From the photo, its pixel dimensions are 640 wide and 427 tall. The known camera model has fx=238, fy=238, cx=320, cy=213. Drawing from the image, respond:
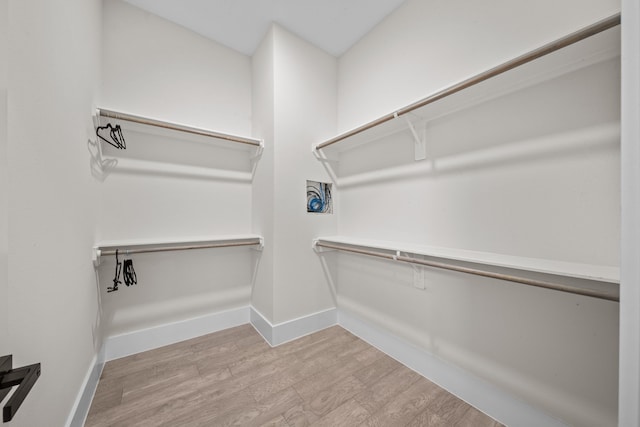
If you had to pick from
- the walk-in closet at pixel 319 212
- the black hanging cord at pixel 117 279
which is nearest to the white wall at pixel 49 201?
the walk-in closet at pixel 319 212

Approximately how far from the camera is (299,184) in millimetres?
1970

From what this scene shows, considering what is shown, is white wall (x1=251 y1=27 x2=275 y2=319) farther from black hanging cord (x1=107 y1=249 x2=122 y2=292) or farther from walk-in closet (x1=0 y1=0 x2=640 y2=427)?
black hanging cord (x1=107 y1=249 x2=122 y2=292)

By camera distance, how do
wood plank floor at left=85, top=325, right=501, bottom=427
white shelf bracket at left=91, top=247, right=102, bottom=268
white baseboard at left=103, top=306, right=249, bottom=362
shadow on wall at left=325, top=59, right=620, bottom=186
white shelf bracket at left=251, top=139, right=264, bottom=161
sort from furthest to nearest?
white shelf bracket at left=251, top=139, right=264, bottom=161
white baseboard at left=103, top=306, right=249, bottom=362
white shelf bracket at left=91, top=247, right=102, bottom=268
wood plank floor at left=85, top=325, right=501, bottom=427
shadow on wall at left=325, top=59, right=620, bottom=186

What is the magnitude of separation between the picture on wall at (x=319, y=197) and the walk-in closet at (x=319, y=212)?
0.08ft

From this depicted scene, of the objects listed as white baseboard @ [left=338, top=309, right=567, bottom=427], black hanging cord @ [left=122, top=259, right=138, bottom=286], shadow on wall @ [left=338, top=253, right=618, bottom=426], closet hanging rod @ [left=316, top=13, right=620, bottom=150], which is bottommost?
white baseboard @ [left=338, top=309, right=567, bottom=427]

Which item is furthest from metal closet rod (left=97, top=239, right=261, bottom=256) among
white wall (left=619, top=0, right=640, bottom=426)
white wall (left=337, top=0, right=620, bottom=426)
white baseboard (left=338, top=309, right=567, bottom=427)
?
white wall (left=619, top=0, right=640, bottom=426)

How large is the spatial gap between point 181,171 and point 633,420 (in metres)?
2.44

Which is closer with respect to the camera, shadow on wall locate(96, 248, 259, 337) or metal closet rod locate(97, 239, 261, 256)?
metal closet rod locate(97, 239, 261, 256)

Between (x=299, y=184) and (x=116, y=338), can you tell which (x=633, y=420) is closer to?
(x=299, y=184)

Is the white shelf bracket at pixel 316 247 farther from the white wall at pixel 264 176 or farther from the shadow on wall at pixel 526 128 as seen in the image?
the shadow on wall at pixel 526 128

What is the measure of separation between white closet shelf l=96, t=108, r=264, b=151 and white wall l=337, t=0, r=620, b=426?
1.11 m

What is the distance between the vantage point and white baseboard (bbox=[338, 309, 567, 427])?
43.1 inches

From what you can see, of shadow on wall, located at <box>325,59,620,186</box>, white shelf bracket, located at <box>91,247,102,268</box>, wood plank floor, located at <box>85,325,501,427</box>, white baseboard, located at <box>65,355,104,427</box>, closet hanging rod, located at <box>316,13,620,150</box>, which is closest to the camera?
closet hanging rod, located at <box>316,13,620,150</box>

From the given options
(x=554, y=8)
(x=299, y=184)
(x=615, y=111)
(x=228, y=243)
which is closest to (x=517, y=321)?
(x=615, y=111)
